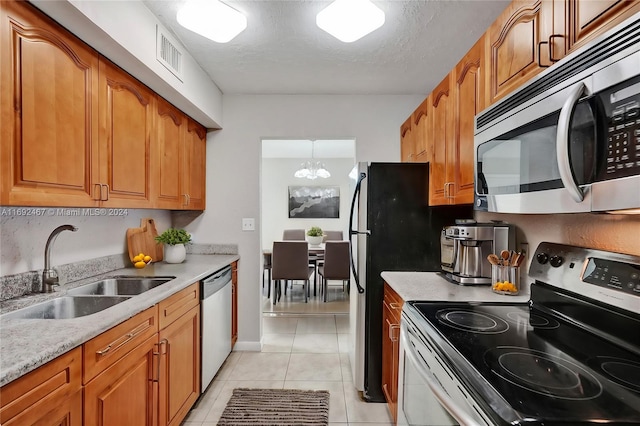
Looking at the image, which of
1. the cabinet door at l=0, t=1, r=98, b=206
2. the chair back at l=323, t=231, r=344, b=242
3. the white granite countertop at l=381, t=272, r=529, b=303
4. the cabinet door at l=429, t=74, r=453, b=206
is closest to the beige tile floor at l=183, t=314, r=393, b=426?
the white granite countertop at l=381, t=272, r=529, b=303

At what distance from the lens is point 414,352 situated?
132 centimetres

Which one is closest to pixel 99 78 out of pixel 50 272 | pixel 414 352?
pixel 50 272

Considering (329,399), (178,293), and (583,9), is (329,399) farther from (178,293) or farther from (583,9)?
(583,9)

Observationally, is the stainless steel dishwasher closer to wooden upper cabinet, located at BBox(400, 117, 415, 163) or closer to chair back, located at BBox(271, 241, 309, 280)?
chair back, located at BBox(271, 241, 309, 280)

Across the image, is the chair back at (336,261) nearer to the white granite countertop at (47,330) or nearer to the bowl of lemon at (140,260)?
the bowl of lemon at (140,260)

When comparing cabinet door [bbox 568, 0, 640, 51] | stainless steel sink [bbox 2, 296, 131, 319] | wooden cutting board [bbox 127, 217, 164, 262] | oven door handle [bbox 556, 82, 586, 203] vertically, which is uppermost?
cabinet door [bbox 568, 0, 640, 51]

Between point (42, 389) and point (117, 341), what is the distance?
1.15ft

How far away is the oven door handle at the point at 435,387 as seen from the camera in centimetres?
83

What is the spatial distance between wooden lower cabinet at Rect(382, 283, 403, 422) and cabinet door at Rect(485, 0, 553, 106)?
1118 mm

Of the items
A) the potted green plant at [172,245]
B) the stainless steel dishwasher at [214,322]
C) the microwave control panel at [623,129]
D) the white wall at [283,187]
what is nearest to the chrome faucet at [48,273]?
the stainless steel dishwasher at [214,322]

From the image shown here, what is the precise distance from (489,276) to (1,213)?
7.89 feet

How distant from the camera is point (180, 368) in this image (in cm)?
189

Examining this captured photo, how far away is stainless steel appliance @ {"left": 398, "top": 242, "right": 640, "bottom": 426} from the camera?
73cm

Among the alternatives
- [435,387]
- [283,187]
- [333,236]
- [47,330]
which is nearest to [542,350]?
[435,387]
